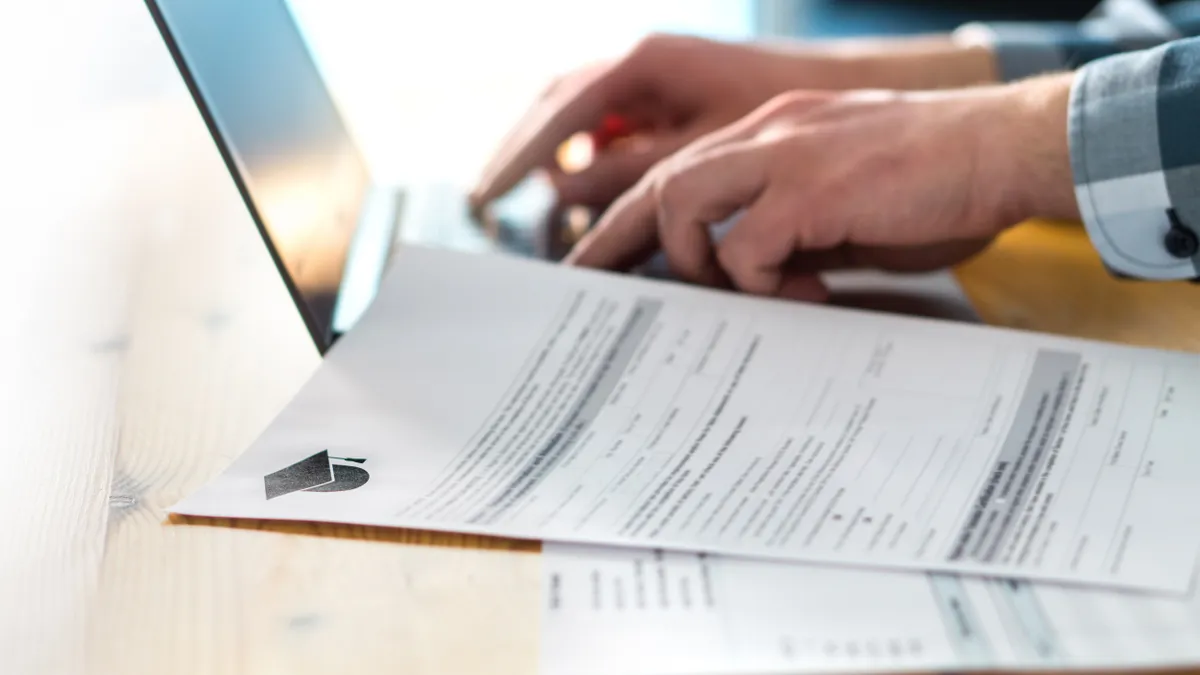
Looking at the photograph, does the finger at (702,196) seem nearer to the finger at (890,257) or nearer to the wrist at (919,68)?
the finger at (890,257)

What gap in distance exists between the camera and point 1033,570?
374 millimetres

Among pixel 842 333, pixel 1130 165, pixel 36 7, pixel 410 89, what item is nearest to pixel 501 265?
pixel 842 333

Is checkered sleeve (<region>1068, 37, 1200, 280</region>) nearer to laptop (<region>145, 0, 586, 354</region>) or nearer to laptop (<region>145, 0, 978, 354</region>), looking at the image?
laptop (<region>145, 0, 978, 354</region>)

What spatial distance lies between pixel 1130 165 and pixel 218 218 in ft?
2.00

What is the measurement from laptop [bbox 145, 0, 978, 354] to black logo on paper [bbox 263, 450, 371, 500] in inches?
4.8

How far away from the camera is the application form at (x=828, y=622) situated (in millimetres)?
335

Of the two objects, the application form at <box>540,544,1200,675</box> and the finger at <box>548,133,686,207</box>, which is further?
the finger at <box>548,133,686,207</box>

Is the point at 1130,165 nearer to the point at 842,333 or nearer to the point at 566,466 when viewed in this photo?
the point at 842,333

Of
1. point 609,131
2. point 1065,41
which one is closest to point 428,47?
point 609,131

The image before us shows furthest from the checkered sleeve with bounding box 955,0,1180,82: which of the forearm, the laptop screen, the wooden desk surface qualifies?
the laptop screen

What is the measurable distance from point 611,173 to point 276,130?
0.26m

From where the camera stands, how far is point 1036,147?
57 centimetres

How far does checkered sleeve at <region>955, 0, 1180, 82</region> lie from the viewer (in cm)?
81

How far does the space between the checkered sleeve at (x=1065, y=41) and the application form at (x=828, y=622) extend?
1.85 feet
